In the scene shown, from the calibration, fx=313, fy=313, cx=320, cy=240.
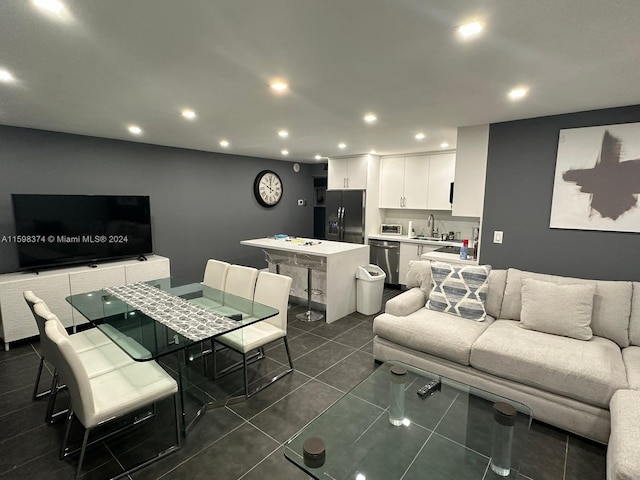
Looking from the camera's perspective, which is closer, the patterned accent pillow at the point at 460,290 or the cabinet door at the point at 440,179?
the patterned accent pillow at the point at 460,290

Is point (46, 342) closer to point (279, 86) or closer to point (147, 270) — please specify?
point (279, 86)

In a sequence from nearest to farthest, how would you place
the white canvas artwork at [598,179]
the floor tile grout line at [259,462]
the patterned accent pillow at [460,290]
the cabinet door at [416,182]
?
the floor tile grout line at [259,462] → the white canvas artwork at [598,179] → the patterned accent pillow at [460,290] → the cabinet door at [416,182]

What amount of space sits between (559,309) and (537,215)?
119 centimetres

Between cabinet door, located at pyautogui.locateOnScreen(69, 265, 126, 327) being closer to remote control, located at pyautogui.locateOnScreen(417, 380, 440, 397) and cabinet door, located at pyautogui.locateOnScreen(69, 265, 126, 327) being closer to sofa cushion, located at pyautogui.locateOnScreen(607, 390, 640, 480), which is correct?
remote control, located at pyautogui.locateOnScreen(417, 380, 440, 397)

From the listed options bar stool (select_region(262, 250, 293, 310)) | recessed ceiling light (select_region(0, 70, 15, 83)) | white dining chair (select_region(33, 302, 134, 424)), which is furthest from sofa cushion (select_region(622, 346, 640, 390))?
recessed ceiling light (select_region(0, 70, 15, 83))

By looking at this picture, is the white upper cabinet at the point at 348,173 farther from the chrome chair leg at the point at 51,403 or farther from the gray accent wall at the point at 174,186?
the chrome chair leg at the point at 51,403

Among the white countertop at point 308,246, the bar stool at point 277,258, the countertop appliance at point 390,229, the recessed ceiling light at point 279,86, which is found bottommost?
the bar stool at point 277,258

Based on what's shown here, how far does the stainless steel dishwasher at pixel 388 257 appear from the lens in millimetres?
5547

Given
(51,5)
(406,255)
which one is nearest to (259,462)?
(51,5)

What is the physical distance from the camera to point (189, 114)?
3.12 m

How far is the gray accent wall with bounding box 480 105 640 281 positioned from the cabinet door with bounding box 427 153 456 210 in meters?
1.75

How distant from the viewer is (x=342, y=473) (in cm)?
146

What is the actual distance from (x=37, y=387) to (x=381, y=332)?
2851mm

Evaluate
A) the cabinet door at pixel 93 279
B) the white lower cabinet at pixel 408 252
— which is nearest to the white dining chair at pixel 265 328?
the cabinet door at pixel 93 279
